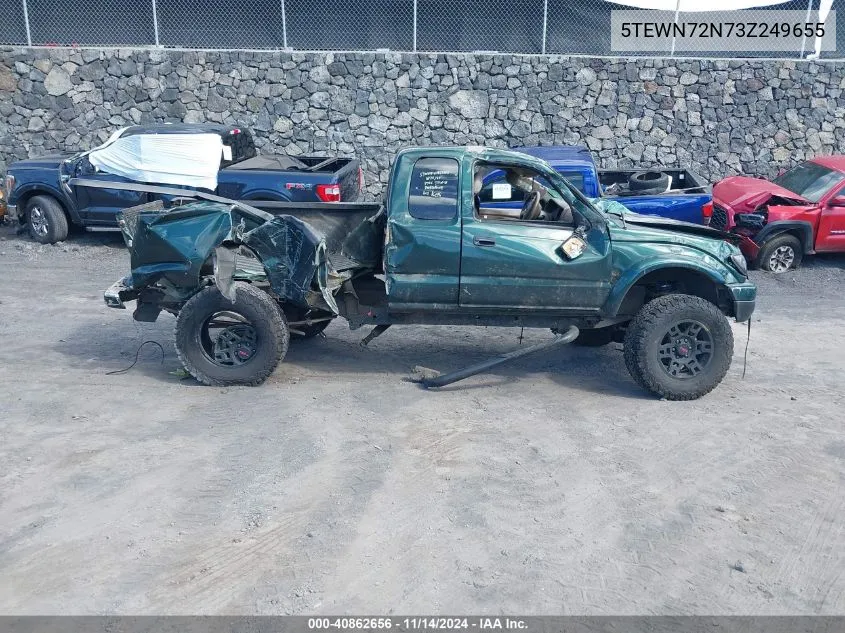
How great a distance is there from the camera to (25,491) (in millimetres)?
5996

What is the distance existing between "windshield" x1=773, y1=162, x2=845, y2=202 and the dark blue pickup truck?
659cm

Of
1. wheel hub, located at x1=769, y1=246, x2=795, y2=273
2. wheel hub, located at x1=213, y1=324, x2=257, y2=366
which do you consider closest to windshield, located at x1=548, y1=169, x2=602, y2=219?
wheel hub, located at x1=213, y1=324, x2=257, y2=366

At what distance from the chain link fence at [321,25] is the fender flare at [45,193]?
4.29 m

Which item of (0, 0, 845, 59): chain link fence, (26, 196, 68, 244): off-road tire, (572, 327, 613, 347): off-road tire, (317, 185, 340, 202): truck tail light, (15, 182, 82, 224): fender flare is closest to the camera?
(572, 327, 613, 347): off-road tire

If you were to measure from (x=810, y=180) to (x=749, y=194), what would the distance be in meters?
1.15

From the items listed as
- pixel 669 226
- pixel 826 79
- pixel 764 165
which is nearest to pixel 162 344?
pixel 669 226

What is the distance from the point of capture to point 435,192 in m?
7.61

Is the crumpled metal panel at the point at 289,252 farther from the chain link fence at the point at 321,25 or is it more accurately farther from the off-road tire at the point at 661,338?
the chain link fence at the point at 321,25

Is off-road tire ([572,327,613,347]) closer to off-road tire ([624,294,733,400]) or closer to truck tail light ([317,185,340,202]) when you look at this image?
off-road tire ([624,294,733,400])

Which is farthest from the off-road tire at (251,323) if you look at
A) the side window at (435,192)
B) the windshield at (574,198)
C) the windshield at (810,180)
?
the windshield at (810,180)

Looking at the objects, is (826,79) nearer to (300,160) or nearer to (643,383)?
(300,160)

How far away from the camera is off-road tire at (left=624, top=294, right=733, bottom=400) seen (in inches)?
302

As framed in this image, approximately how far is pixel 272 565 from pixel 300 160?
980 cm

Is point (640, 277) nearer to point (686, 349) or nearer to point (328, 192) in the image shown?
point (686, 349)
